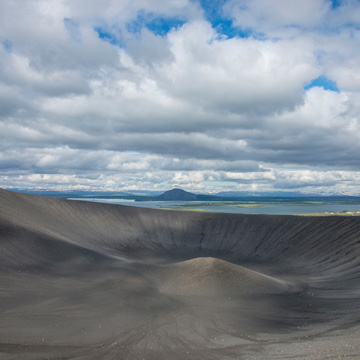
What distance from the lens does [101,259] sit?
29125 millimetres

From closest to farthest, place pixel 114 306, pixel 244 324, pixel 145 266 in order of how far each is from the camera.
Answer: pixel 244 324 < pixel 114 306 < pixel 145 266

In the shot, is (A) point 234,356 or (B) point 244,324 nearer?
(A) point 234,356

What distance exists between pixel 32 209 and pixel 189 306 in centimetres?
2809

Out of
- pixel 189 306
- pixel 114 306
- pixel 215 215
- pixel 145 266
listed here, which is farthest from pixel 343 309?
pixel 215 215

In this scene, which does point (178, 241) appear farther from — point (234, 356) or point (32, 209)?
point (234, 356)

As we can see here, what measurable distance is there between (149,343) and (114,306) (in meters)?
5.41

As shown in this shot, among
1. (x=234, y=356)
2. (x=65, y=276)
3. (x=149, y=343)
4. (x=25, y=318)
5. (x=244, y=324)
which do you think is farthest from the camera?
(x=65, y=276)

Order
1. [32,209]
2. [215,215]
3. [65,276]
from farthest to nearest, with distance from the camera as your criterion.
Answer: [215,215] → [32,209] → [65,276]

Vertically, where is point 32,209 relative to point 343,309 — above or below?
above

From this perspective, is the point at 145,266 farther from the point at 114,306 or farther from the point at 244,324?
the point at 244,324

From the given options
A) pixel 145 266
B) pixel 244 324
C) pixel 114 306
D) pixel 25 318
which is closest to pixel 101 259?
pixel 145 266

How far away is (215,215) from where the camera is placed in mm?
51812

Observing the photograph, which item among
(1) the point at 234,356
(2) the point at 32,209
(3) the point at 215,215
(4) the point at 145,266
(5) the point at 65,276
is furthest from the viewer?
(3) the point at 215,215

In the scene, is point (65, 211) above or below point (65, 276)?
above
